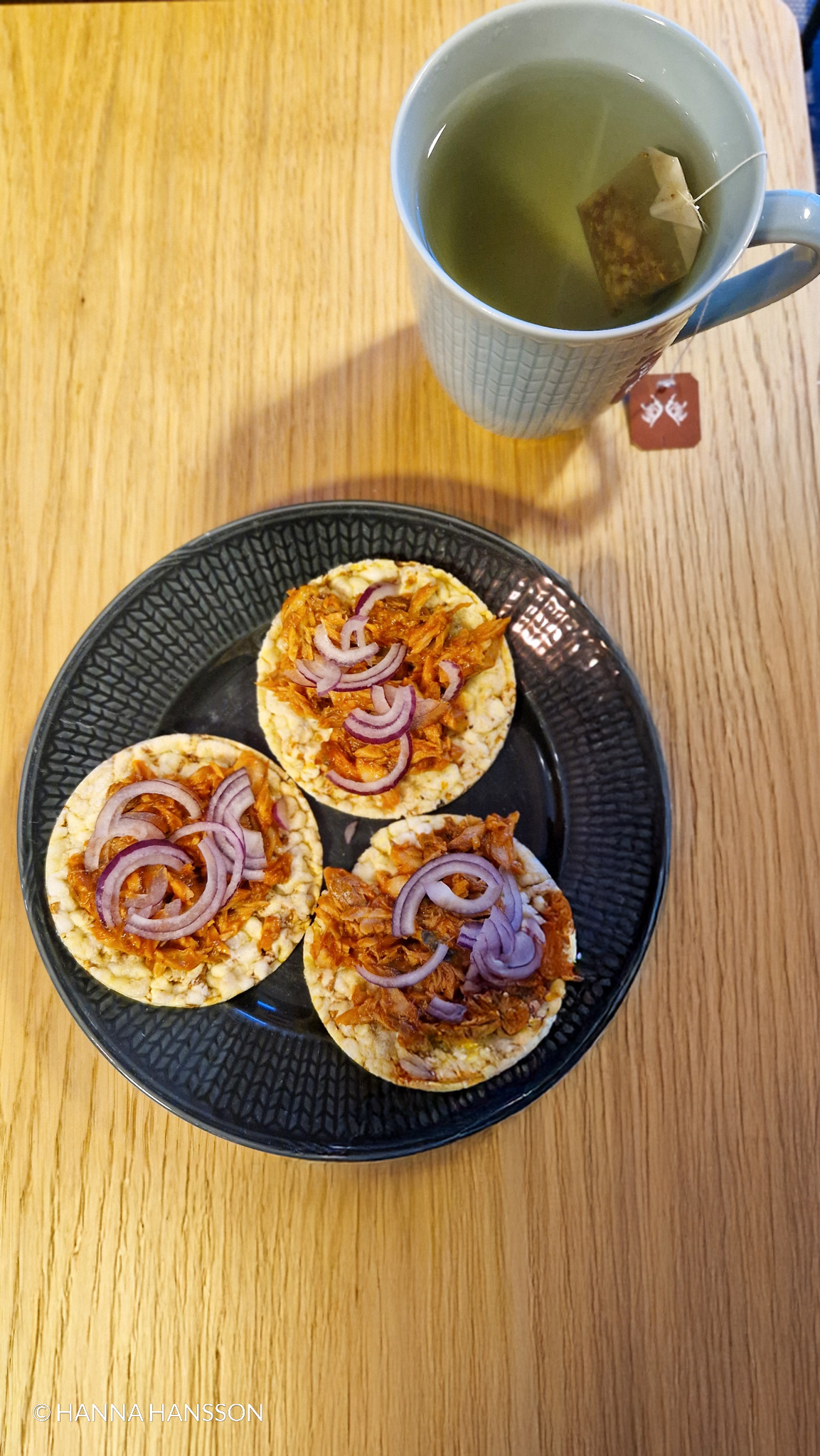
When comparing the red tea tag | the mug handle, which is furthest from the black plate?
the mug handle

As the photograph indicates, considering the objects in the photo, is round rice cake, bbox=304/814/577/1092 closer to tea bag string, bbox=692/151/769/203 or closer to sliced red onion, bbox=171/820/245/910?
sliced red onion, bbox=171/820/245/910

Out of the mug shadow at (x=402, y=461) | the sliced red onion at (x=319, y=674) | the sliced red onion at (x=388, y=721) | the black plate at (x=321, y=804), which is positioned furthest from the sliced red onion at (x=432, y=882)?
the mug shadow at (x=402, y=461)

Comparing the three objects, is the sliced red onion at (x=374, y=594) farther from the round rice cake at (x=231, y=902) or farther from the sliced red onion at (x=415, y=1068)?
the sliced red onion at (x=415, y=1068)

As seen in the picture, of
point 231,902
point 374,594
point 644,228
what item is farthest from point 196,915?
point 644,228

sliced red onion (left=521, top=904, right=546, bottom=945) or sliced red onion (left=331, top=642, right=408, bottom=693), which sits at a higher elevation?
sliced red onion (left=331, top=642, right=408, bottom=693)

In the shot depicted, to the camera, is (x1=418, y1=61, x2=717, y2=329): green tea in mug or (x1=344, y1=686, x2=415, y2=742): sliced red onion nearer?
(x1=418, y1=61, x2=717, y2=329): green tea in mug

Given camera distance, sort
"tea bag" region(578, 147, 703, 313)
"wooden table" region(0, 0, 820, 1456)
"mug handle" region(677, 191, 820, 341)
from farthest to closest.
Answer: "wooden table" region(0, 0, 820, 1456)
"tea bag" region(578, 147, 703, 313)
"mug handle" region(677, 191, 820, 341)
